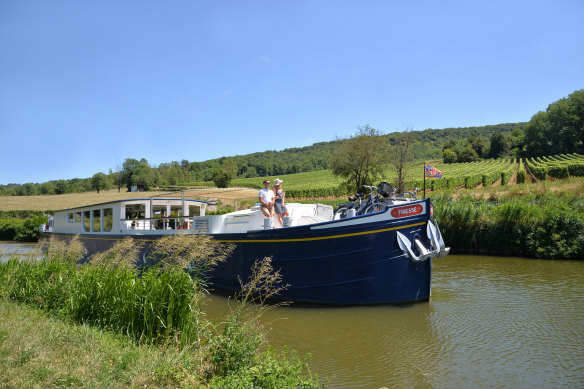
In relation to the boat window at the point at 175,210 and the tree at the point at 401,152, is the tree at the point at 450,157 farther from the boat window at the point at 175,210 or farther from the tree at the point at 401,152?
the boat window at the point at 175,210

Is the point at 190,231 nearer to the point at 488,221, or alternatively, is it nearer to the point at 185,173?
the point at 488,221

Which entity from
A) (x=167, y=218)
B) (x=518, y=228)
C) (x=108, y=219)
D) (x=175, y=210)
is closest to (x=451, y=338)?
(x=167, y=218)

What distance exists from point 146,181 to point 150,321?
67.8 meters

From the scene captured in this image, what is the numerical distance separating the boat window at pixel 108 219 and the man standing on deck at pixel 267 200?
275 inches

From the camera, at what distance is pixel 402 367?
589 centimetres

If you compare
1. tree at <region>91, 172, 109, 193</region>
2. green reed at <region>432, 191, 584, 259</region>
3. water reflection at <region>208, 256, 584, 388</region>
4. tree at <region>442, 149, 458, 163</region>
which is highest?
tree at <region>442, 149, 458, 163</region>

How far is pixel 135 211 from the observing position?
13883mm

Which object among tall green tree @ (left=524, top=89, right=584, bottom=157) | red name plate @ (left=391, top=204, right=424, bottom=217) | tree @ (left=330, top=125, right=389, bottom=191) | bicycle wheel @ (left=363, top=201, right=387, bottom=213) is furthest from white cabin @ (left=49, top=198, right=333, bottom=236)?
tall green tree @ (left=524, top=89, right=584, bottom=157)

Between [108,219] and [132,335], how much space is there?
403 inches

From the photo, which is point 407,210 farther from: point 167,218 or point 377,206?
point 167,218

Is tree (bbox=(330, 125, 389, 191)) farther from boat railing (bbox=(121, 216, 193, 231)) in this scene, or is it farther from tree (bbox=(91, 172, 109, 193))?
tree (bbox=(91, 172, 109, 193))

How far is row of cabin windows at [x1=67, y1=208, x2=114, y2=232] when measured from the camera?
557 inches

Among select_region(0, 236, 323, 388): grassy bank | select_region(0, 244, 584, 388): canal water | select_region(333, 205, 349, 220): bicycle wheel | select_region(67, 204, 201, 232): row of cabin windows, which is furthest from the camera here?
select_region(67, 204, 201, 232): row of cabin windows

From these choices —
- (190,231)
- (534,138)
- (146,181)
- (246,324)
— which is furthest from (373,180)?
(534,138)
